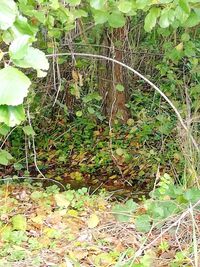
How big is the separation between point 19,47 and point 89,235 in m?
2.13

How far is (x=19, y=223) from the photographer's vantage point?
2.93m

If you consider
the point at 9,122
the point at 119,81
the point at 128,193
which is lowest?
the point at 128,193

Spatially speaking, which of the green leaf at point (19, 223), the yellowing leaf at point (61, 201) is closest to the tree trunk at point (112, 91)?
the yellowing leaf at point (61, 201)

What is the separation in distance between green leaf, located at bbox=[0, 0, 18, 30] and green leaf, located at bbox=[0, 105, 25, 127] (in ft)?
0.52

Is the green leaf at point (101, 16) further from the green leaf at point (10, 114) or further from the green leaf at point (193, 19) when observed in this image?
the green leaf at point (10, 114)

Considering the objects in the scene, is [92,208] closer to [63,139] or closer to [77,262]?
[77,262]

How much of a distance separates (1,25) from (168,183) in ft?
7.69

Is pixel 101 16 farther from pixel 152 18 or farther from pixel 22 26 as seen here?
pixel 22 26

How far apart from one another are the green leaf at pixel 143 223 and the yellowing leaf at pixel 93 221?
29cm

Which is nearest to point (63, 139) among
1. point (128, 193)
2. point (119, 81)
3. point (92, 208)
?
point (119, 81)

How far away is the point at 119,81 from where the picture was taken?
18.7 ft

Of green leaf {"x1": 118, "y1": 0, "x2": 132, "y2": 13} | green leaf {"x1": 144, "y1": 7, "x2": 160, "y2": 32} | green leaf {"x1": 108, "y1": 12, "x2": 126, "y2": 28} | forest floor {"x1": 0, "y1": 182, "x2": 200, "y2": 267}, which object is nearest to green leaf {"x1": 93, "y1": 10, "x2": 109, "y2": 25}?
Answer: green leaf {"x1": 108, "y1": 12, "x2": 126, "y2": 28}

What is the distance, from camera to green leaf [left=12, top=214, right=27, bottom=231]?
2.90 meters

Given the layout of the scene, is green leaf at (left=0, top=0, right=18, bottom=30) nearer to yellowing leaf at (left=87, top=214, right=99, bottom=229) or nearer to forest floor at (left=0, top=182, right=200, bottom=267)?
forest floor at (left=0, top=182, right=200, bottom=267)
